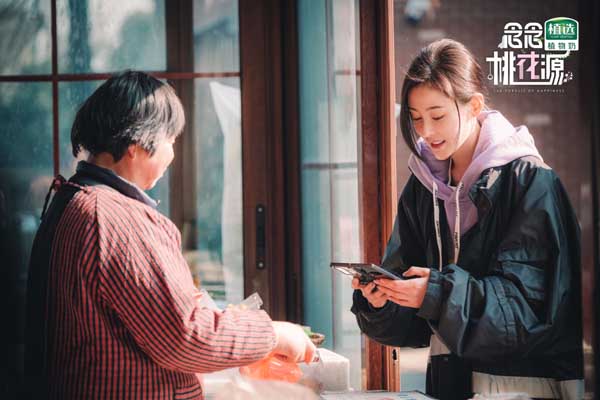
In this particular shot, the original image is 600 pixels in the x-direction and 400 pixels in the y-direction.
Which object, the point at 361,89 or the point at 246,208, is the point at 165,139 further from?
the point at 246,208

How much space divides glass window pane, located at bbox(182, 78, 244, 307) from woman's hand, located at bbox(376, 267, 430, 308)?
6.48ft

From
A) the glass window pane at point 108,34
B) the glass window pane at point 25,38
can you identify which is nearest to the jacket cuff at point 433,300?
the glass window pane at point 108,34

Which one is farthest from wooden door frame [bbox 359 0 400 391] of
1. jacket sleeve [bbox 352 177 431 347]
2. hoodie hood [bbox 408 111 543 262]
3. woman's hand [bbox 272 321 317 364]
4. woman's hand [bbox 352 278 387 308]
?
woman's hand [bbox 272 321 317 364]

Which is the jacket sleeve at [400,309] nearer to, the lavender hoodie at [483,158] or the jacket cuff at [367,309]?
the jacket cuff at [367,309]

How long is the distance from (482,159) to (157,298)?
945 mm

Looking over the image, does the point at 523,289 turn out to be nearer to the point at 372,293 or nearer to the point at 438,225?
the point at 438,225

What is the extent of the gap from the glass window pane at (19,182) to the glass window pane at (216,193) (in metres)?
0.76

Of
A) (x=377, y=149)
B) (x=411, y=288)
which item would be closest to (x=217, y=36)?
(x=377, y=149)

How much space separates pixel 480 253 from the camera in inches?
79.0

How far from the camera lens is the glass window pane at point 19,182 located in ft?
12.5

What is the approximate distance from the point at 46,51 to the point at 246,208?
1319 mm

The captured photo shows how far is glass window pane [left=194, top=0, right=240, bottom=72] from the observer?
3877mm

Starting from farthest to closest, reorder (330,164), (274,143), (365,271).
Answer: (274,143) → (330,164) → (365,271)

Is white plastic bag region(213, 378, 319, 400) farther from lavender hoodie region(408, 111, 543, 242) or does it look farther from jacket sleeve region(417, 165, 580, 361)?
lavender hoodie region(408, 111, 543, 242)
